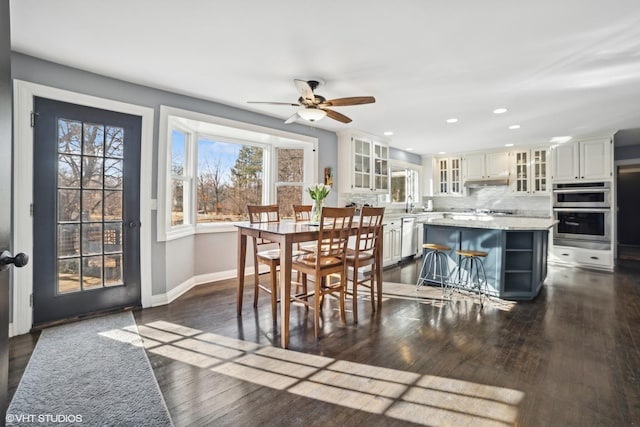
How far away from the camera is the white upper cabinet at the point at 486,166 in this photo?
661cm

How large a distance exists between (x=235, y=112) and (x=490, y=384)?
3871mm

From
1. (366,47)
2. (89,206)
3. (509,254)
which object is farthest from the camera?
(509,254)

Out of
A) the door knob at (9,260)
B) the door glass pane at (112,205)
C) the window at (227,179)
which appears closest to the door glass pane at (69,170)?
the door glass pane at (112,205)

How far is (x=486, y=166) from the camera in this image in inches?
269

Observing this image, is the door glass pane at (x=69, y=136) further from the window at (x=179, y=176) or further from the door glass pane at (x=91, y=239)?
the window at (x=179, y=176)

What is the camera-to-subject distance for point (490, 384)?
197 centimetres

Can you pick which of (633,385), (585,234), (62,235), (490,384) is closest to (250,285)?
(62,235)

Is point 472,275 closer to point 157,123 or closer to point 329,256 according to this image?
point 329,256

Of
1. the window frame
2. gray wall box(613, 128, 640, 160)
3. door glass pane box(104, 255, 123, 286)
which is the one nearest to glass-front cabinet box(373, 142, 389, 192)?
the window frame

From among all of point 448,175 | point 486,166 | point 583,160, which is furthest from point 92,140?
point 583,160

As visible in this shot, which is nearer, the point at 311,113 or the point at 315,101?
the point at 315,101

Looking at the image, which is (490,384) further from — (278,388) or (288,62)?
(288,62)

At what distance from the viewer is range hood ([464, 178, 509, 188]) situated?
6.52 meters

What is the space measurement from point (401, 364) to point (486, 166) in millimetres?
5930
